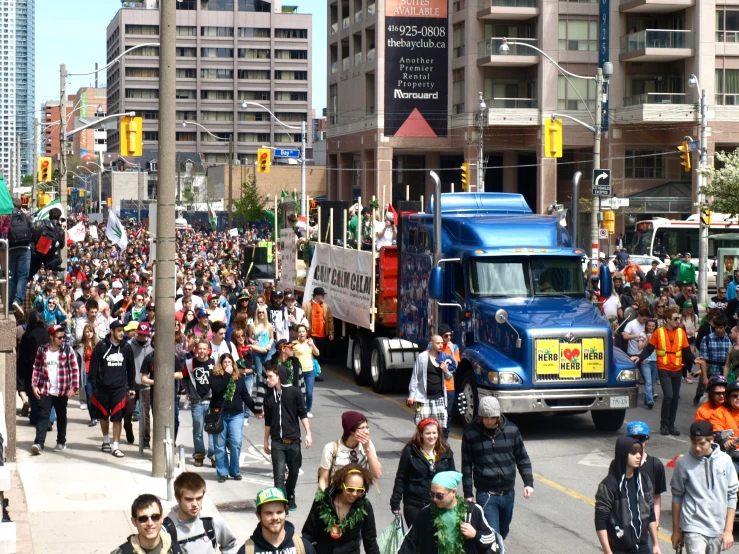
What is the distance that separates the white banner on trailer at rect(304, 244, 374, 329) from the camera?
22266 millimetres

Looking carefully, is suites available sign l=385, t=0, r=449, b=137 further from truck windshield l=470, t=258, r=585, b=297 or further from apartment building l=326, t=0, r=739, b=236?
truck windshield l=470, t=258, r=585, b=297

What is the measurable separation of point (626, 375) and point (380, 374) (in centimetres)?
558

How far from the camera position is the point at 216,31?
166 metres

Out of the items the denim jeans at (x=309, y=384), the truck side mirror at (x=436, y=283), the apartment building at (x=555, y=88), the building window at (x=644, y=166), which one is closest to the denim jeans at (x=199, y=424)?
the denim jeans at (x=309, y=384)

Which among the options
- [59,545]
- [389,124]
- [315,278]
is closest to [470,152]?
[389,124]

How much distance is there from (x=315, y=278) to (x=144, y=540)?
64.7 feet

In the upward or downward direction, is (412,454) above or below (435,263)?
below

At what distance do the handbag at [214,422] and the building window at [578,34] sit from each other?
2240 inches

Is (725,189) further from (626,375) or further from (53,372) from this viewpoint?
(53,372)

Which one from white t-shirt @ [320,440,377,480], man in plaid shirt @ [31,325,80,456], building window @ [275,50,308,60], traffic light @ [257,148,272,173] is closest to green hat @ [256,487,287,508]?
white t-shirt @ [320,440,377,480]

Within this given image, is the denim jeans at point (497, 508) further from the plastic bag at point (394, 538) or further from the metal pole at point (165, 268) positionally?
the metal pole at point (165, 268)

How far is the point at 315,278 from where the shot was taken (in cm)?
2623

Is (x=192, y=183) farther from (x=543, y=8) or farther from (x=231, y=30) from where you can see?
(x=543, y=8)

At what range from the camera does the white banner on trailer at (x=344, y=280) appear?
73.0ft
